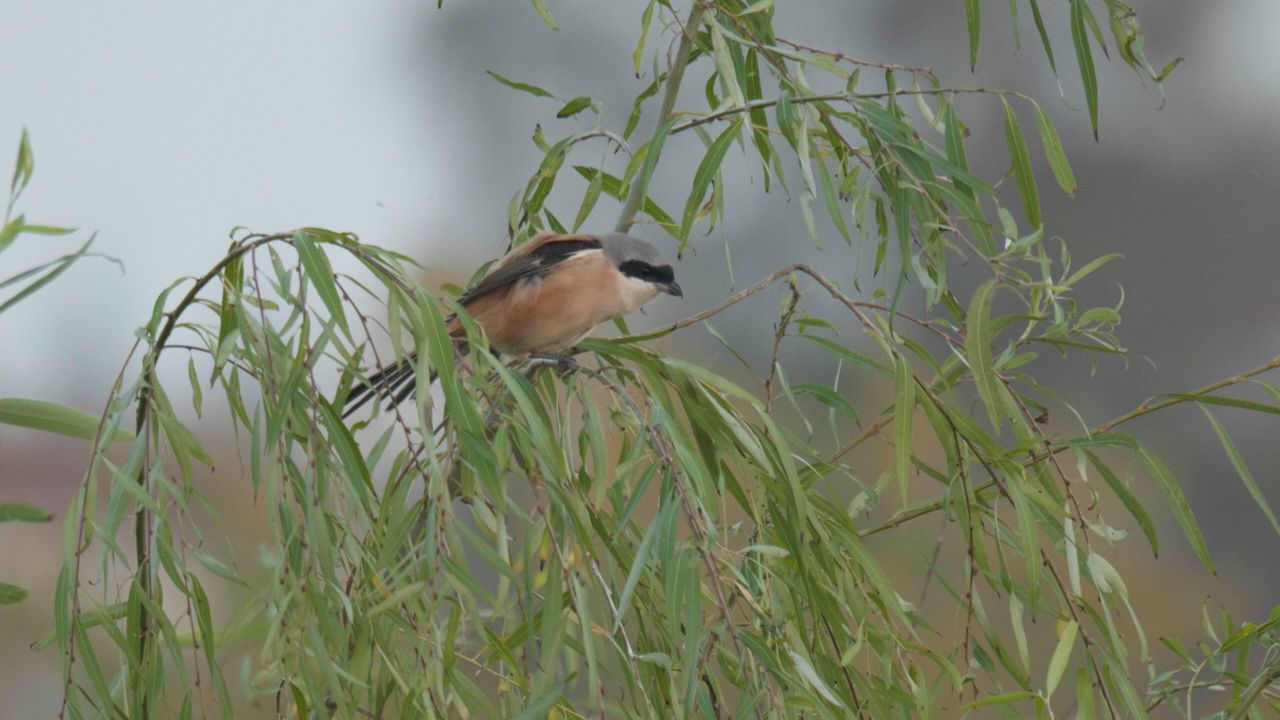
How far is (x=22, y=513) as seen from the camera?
0.71 meters

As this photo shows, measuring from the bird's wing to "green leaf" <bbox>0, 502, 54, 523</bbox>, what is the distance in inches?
20.9

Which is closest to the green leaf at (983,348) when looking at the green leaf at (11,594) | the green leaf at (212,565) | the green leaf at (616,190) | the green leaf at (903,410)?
the green leaf at (903,410)

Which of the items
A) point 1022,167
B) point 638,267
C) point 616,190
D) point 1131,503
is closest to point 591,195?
point 616,190

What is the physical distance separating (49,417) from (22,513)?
55 mm

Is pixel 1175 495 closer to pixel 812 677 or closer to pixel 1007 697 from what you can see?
pixel 1007 697

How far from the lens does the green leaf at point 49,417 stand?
719mm

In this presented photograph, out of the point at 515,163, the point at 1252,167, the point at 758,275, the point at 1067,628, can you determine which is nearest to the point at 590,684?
the point at 1067,628

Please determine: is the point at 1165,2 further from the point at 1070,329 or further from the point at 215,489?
the point at 1070,329

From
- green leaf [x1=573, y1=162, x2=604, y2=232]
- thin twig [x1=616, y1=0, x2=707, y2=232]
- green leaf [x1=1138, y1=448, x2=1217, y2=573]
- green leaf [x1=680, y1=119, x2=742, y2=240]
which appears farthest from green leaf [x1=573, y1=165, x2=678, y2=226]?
green leaf [x1=1138, y1=448, x2=1217, y2=573]

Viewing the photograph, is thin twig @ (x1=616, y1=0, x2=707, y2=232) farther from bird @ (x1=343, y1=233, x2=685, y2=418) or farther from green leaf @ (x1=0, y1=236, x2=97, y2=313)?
green leaf @ (x1=0, y1=236, x2=97, y2=313)

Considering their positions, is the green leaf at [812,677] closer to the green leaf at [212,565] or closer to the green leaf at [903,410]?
the green leaf at [903,410]

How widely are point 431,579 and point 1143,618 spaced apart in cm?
374

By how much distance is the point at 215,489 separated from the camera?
110 inches

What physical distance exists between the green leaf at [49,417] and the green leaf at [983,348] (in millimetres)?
515
